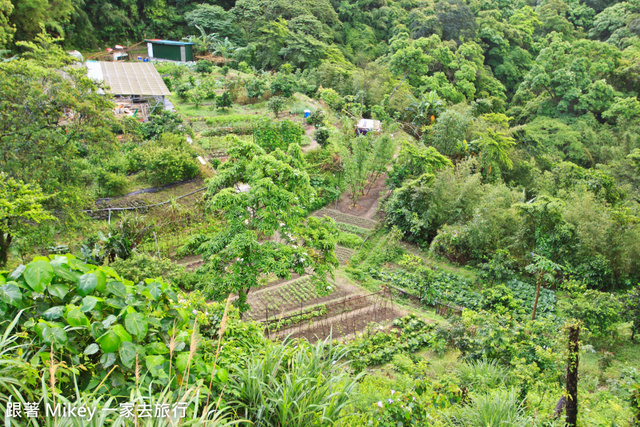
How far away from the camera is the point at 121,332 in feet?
10.1

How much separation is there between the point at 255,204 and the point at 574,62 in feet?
83.2

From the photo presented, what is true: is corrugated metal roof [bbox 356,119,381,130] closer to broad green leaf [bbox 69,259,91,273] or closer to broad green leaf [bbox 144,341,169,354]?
broad green leaf [bbox 69,259,91,273]

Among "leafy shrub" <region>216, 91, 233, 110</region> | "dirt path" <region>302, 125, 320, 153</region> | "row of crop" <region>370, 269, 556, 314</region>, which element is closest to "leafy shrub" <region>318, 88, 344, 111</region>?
"dirt path" <region>302, 125, 320, 153</region>

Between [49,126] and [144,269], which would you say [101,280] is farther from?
[49,126]

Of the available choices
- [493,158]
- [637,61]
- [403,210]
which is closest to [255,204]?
[403,210]

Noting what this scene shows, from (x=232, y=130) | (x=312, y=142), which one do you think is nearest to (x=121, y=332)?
(x=312, y=142)

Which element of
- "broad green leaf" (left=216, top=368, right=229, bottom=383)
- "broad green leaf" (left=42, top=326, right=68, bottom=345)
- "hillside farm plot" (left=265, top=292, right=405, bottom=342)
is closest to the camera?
"broad green leaf" (left=42, top=326, right=68, bottom=345)

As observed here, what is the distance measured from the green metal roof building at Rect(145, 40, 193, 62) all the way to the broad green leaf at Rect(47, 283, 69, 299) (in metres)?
30.9

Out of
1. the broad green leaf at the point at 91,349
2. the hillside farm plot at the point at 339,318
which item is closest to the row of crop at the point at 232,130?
the hillside farm plot at the point at 339,318

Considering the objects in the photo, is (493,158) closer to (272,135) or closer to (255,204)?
(272,135)

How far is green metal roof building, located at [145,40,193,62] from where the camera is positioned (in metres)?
Result: 30.2

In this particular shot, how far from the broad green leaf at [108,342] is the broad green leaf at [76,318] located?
182 mm

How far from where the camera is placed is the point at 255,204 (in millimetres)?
7891

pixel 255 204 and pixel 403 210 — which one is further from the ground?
pixel 255 204
